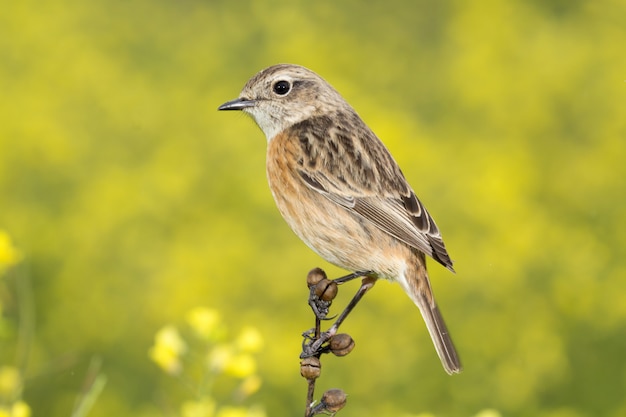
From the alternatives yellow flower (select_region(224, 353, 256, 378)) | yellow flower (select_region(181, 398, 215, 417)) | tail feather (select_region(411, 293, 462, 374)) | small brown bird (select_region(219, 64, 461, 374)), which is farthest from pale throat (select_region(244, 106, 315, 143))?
yellow flower (select_region(181, 398, 215, 417))

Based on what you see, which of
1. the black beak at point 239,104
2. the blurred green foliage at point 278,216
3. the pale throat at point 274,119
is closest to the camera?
the black beak at point 239,104

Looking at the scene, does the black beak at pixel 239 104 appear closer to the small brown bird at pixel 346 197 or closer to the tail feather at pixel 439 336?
the small brown bird at pixel 346 197

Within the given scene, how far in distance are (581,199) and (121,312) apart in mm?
3811

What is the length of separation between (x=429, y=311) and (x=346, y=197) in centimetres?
59

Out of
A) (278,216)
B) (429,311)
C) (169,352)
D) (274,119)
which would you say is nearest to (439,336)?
(429,311)

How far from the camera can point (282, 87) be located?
4359mm

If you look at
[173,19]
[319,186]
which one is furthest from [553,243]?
[173,19]

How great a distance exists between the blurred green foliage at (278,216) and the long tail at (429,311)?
2.28 m

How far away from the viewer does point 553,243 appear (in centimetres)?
745

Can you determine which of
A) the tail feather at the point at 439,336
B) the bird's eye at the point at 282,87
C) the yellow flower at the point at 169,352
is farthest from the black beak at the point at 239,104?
the tail feather at the point at 439,336

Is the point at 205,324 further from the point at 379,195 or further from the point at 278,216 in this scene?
the point at 278,216

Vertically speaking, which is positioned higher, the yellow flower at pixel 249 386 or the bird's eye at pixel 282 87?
the bird's eye at pixel 282 87

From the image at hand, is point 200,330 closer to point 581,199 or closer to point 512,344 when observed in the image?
point 512,344

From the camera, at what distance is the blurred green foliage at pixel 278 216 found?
6.66 metres
